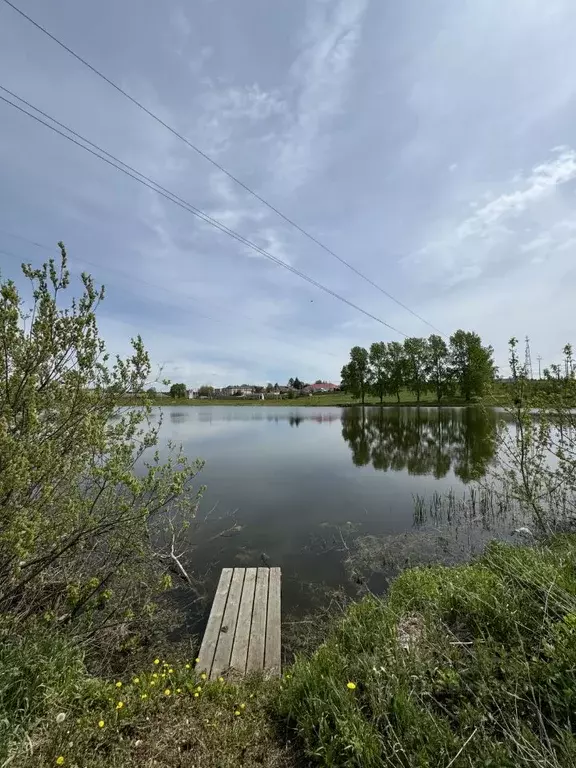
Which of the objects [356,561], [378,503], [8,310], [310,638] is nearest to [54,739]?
[8,310]

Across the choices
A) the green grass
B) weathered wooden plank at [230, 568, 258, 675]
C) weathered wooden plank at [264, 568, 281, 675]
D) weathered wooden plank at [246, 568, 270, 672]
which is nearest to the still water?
weathered wooden plank at [264, 568, 281, 675]

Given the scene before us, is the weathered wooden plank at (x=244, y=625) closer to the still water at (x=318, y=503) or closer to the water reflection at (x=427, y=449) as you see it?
the still water at (x=318, y=503)

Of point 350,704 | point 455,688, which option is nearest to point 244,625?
point 350,704

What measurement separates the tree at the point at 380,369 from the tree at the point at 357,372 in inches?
59.8

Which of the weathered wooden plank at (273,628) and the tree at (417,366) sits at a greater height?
the tree at (417,366)

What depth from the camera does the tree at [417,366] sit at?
68.4m

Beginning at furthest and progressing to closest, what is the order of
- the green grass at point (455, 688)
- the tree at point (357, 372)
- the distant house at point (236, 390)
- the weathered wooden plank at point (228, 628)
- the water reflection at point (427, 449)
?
1. the distant house at point (236, 390)
2. the tree at point (357, 372)
3. the water reflection at point (427, 449)
4. the weathered wooden plank at point (228, 628)
5. the green grass at point (455, 688)

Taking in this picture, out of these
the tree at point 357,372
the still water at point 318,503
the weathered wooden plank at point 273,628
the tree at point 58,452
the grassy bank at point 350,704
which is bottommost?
the still water at point 318,503

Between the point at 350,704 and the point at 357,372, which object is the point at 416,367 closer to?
the point at 357,372

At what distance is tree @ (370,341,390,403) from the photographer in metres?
72.8

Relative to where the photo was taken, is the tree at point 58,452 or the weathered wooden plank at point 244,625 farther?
the weathered wooden plank at point 244,625

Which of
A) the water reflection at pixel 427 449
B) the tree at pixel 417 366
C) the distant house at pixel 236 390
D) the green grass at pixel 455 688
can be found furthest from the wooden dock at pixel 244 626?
the distant house at pixel 236 390

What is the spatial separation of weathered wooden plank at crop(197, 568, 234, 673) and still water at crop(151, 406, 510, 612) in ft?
2.40

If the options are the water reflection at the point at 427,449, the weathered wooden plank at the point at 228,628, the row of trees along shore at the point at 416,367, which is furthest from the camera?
the row of trees along shore at the point at 416,367
